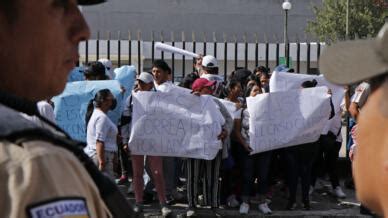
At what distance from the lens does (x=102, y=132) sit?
7.18 metres

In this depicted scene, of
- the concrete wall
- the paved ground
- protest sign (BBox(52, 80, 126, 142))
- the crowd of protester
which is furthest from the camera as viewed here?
the concrete wall

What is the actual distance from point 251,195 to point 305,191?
694mm

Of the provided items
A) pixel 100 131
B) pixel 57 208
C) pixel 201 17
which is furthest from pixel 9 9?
pixel 201 17

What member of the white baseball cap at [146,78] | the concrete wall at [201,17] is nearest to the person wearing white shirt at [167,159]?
the white baseball cap at [146,78]

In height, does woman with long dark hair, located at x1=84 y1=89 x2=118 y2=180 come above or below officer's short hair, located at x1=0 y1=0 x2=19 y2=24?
below

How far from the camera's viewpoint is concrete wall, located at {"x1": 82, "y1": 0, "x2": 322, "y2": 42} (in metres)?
39.7

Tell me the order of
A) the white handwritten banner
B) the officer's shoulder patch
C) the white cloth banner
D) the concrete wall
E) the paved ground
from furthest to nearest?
the concrete wall < the white handwritten banner < the white cloth banner < the paved ground < the officer's shoulder patch

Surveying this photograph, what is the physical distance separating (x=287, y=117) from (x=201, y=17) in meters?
33.0

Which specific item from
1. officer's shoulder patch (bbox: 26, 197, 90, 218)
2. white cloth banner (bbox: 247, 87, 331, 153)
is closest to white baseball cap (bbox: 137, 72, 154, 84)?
white cloth banner (bbox: 247, 87, 331, 153)

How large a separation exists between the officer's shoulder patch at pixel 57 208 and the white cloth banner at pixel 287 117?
707 cm

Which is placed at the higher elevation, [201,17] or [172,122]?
[201,17]

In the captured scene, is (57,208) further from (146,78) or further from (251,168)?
(251,168)

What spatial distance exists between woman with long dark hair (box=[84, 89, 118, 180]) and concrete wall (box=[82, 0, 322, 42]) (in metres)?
31.9

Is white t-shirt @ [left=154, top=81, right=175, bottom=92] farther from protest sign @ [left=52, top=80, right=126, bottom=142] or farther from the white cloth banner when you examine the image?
the white cloth banner
